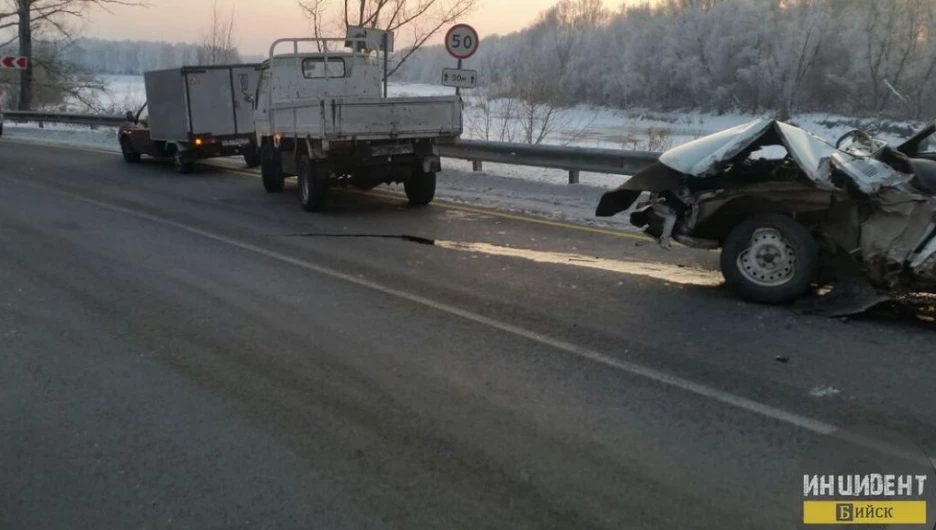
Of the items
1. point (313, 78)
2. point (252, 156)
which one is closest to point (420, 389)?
point (313, 78)

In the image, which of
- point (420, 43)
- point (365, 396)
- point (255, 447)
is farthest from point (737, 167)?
point (420, 43)

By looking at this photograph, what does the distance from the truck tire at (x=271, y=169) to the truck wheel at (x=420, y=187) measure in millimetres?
2656

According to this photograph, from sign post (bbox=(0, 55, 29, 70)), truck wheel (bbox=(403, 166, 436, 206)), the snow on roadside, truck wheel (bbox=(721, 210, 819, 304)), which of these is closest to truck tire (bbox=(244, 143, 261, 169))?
the snow on roadside

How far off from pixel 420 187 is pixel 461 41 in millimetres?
3435

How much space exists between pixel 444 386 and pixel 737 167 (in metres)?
3.60

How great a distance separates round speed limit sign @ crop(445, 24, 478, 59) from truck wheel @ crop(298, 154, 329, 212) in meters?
3.65

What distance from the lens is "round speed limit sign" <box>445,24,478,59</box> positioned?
1471 centimetres

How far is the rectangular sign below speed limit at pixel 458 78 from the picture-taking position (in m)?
14.5

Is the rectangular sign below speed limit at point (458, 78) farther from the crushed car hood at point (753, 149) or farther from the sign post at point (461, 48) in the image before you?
the crushed car hood at point (753, 149)

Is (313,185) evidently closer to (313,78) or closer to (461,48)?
(313,78)

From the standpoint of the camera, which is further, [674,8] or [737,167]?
[674,8]

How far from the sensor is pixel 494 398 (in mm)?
4809

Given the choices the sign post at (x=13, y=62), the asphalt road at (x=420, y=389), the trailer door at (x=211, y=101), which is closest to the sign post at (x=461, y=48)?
the asphalt road at (x=420, y=389)

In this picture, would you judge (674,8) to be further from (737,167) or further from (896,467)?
(896,467)
